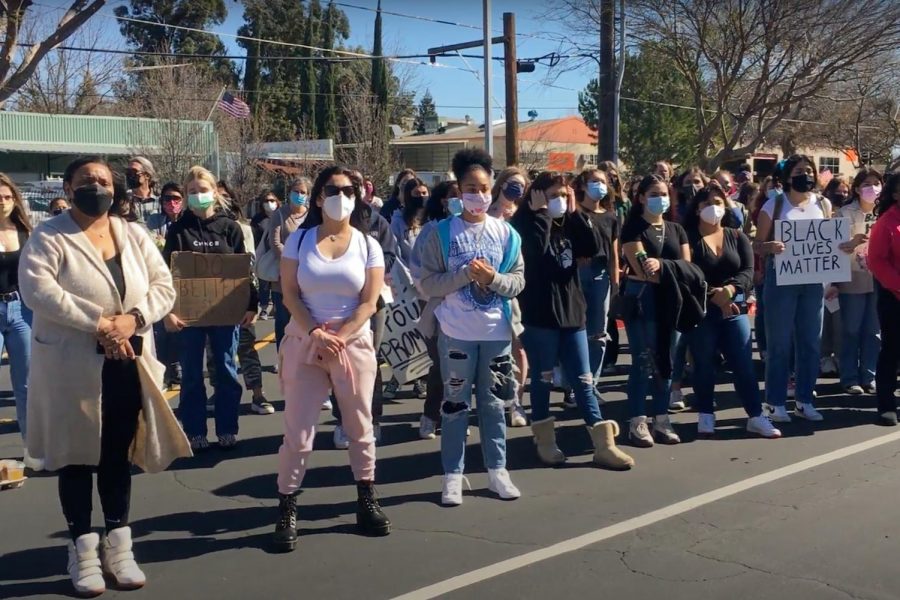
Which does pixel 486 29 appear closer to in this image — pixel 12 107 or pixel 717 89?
pixel 717 89

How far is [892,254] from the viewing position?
7.54 metres

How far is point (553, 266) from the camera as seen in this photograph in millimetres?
6516

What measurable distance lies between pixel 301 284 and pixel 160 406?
0.98 metres

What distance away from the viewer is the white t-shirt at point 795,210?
7781 mm

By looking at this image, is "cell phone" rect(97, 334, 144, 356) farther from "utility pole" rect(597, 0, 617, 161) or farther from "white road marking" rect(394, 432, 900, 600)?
"utility pole" rect(597, 0, 617, 161)

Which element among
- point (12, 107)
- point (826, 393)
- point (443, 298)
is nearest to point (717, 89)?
point (826, 393)

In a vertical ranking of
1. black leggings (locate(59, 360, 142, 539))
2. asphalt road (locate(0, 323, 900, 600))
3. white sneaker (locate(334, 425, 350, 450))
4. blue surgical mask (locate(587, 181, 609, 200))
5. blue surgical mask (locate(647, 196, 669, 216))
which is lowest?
asphalt road (locate(0, 323, 900, 600))

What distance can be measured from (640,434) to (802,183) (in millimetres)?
2433

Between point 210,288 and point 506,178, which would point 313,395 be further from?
point 506,178

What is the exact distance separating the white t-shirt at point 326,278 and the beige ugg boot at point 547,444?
76.7 inches

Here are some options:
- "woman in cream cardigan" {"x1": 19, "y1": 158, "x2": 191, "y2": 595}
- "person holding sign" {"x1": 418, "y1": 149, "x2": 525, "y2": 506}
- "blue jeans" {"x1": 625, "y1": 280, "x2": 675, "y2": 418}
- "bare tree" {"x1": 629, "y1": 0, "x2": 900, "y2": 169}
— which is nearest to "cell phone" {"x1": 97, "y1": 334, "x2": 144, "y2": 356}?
"woman in cream cardigan" {"x1": 19, "y1": 158, "x2": 191, "y2": 595}

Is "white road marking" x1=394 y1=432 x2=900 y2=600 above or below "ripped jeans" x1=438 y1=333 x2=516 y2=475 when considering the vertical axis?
below

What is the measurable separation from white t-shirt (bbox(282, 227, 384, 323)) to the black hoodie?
1.93 metres

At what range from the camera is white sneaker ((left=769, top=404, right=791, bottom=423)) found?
307 inches
